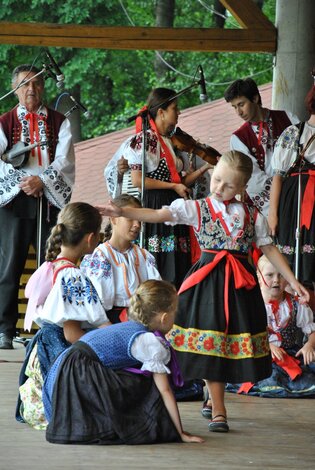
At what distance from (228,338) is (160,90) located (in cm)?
227

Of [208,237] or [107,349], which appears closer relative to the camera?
[107,349]

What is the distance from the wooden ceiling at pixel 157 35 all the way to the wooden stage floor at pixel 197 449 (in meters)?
3.66

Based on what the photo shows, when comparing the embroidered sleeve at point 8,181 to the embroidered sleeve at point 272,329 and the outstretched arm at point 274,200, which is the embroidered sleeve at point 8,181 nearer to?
the outstretched arm at point 274,200

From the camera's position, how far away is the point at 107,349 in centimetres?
383

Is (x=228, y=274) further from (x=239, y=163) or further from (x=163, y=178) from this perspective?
(x=163, y=178)

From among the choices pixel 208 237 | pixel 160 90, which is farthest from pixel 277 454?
pixel 160 90

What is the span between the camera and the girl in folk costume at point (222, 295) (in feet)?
13.6

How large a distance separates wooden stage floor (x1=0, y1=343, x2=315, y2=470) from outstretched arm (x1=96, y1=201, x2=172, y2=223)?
78 centimetres

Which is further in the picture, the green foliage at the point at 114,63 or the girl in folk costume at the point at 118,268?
the green foliage at the point at 114,63

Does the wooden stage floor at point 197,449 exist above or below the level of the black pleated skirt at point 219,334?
below

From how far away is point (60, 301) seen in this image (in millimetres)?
3980

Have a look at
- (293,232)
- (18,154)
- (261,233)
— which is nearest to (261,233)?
(261,233)

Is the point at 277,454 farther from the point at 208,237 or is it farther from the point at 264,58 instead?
the point at 264,58

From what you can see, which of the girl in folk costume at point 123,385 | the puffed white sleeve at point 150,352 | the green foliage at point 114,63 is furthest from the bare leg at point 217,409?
the green foliage at point 114,63
